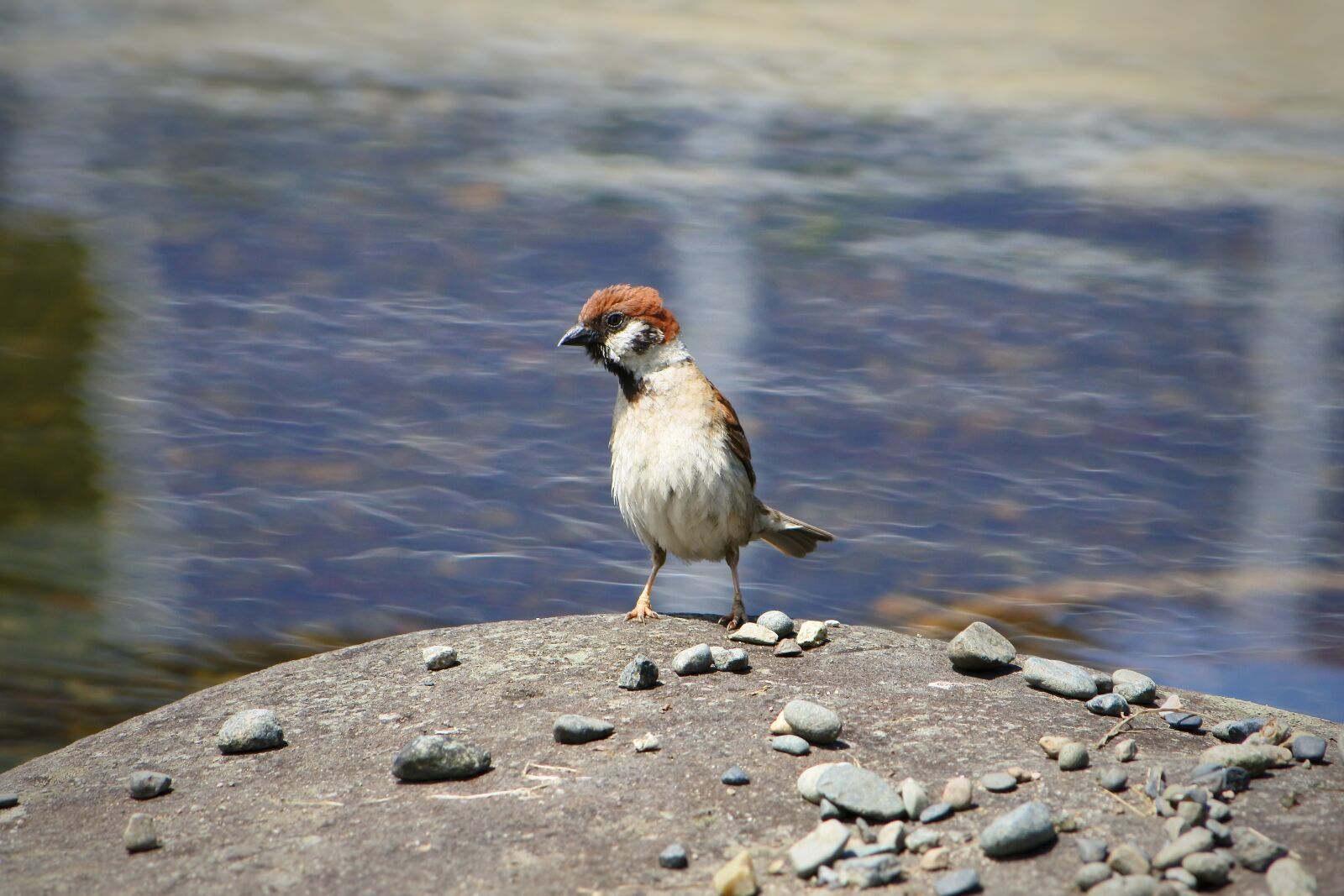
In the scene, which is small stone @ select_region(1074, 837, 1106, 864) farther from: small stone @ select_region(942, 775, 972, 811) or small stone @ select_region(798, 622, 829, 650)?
small stone @ select_region(798, 622, 829, 650)

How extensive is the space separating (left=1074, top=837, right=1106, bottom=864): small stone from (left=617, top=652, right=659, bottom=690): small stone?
137 cm

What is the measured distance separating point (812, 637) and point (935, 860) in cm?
145

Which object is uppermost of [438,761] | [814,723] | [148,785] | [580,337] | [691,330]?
[580,337]

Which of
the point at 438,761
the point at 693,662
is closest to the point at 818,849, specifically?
the point at 438,761

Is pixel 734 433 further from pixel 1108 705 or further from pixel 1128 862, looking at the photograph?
pixel 1128 862

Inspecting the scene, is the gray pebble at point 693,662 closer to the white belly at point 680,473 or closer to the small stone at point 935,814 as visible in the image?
the white belly at point 680,473

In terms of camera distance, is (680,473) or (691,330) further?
(691,330)

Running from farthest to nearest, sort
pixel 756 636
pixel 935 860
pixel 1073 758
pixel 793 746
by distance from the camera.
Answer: pixel 756 636
pixel 793 746
pixel 1073 758
pixel 935 860

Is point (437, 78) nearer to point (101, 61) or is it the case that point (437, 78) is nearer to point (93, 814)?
point (101, 61)

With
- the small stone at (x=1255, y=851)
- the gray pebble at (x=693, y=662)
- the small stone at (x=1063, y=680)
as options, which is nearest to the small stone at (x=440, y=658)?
the gray pebble at (x=693, y=662)

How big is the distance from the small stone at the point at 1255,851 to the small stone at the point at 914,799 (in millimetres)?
644

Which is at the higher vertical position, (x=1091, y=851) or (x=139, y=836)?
(x=1091, y=851)

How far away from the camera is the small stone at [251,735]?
3.86m

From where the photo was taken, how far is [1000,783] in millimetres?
3326
